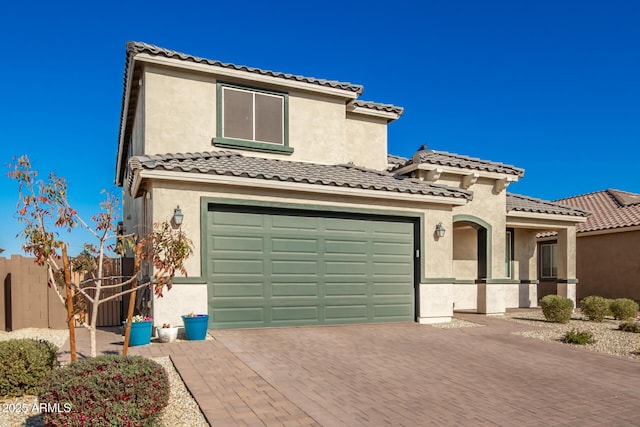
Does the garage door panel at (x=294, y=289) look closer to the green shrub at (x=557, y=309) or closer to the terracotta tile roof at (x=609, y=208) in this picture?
the green shrub at (x=557, y=309)

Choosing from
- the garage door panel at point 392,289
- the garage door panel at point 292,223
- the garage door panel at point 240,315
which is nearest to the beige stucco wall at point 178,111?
the garage door panel at point 292,223

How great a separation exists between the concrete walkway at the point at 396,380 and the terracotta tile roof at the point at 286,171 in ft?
11.7

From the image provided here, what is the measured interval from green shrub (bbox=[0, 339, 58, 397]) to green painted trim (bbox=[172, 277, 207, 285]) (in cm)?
355

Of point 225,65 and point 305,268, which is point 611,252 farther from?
point 225,65

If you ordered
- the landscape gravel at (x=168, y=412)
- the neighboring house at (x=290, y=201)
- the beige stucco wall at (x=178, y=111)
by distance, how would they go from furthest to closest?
the beige stucco wall at (x=178, y=111) → the neighboring house at (x=290, y=201) → the landscape gravel at (x=168, y=412)

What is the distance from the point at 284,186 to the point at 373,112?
259 inches

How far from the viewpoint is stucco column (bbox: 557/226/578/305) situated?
17.7 meters

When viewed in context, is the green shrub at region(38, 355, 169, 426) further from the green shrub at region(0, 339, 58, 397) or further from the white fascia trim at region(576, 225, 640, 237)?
the white fascia trim at region(576, 225, 640, 237)

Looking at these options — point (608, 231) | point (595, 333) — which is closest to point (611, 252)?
point (608, 231)

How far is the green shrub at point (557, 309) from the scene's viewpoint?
1364 centimetres

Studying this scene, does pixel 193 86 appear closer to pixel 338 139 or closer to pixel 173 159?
pixel 173 159

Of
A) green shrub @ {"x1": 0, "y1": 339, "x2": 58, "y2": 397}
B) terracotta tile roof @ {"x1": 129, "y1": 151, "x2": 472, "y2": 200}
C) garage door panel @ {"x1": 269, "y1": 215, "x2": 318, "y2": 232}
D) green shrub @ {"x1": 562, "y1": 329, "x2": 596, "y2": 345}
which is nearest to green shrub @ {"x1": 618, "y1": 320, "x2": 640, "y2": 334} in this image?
green shrub @ {"x1": 562, "y1": 329, "x2": 596, "y2": 345}

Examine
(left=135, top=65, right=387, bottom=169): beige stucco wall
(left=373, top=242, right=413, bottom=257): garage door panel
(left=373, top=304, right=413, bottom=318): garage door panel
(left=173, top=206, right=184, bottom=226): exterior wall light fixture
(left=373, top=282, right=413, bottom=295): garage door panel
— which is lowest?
(left=373, top=304, right=413, bottom=318): garage door panel

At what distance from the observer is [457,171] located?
50.1 ft
